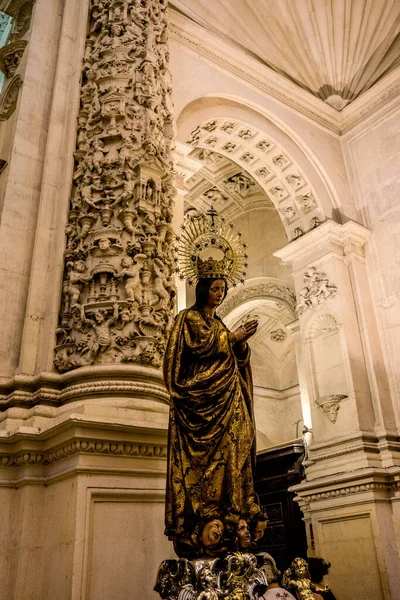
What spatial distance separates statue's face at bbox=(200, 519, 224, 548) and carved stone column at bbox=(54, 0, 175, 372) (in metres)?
1.71

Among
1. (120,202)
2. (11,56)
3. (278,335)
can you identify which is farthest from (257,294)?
(120,202)

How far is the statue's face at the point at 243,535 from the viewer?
3084 mm

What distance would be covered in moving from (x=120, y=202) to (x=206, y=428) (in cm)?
254

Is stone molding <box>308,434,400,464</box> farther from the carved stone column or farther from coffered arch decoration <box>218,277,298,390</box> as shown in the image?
coffered arch decoration <box>218,277,298,390</box>

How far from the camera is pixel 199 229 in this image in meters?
4.07

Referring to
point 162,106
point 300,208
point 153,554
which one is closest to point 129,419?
point 153,554

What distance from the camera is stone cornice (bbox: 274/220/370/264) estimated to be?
30.1 feet

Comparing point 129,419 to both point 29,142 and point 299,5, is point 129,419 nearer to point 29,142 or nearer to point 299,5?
point 29,142

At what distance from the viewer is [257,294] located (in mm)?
13406

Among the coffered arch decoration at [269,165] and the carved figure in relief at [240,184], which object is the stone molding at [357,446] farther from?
the carved figure in relief at [240,184]

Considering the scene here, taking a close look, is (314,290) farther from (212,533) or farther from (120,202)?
(212,533)

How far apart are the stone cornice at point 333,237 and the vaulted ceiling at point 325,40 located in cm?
274

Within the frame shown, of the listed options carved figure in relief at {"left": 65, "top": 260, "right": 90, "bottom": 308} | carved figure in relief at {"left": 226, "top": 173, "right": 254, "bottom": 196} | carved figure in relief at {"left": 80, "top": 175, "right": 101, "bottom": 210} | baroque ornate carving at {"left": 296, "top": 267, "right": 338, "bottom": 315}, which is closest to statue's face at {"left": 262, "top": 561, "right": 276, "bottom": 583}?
carved figure in relief at {"left": 65, "top": 260, "right": 90, "bottom": 308}

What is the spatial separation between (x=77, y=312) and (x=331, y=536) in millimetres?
5184
